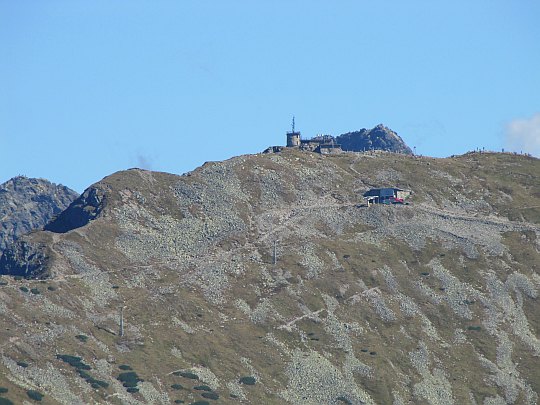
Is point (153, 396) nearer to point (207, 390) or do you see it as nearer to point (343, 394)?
point (207, 390)

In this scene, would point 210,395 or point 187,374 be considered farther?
point 187,374

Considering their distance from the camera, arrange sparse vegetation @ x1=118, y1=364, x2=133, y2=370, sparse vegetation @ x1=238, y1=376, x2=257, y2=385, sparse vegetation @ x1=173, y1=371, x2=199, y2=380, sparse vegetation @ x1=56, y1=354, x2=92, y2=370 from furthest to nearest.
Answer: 1. sparse vegetation @ x1=238, y1=376, x2=257, y2=385
2. sparse vegetation @ x1=173, y1=371, x2=199, y2=380
3. sparse vegetation @ x1=118, y1=364, x2=133, y2=370
4. sparse vegetation @ x1=56, y1=354, x2=92, y2=370

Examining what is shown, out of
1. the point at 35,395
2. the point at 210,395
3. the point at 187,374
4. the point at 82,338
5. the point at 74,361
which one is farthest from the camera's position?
the point at 82,338

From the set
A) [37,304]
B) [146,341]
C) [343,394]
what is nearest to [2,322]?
[37,304]

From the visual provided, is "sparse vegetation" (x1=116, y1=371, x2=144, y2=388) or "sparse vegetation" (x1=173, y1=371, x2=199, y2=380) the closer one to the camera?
"sparse vegetation" (x1=116, y1=371, x2=144, y2=388)

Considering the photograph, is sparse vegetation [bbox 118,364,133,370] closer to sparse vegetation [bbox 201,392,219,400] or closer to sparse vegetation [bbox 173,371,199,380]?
sparse vegetation [bbox 173,371,199,380]

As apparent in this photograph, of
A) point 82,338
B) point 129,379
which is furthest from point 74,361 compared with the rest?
point 82,338

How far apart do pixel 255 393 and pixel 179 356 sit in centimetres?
1423

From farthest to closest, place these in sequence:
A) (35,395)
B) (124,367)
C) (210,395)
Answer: (124,367) → (210,395) → (35,395)

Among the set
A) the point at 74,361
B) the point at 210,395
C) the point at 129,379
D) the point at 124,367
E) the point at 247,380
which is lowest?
the point at 210,395

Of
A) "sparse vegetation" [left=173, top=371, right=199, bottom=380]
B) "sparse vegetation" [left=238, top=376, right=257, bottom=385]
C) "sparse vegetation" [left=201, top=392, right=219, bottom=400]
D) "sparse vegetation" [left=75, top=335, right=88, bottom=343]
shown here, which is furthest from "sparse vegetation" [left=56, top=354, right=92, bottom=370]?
"sparse vegetation" [left=238, top=376, right=257, bottom=385]

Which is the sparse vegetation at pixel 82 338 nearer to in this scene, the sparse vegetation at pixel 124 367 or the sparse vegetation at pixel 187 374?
the sparse vegetation at pixel 124 367

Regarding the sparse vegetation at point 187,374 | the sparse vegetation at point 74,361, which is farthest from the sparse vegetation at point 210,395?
the sparse vegetation at point 74,361

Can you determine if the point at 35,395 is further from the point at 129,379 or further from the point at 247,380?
the point at 247,380
